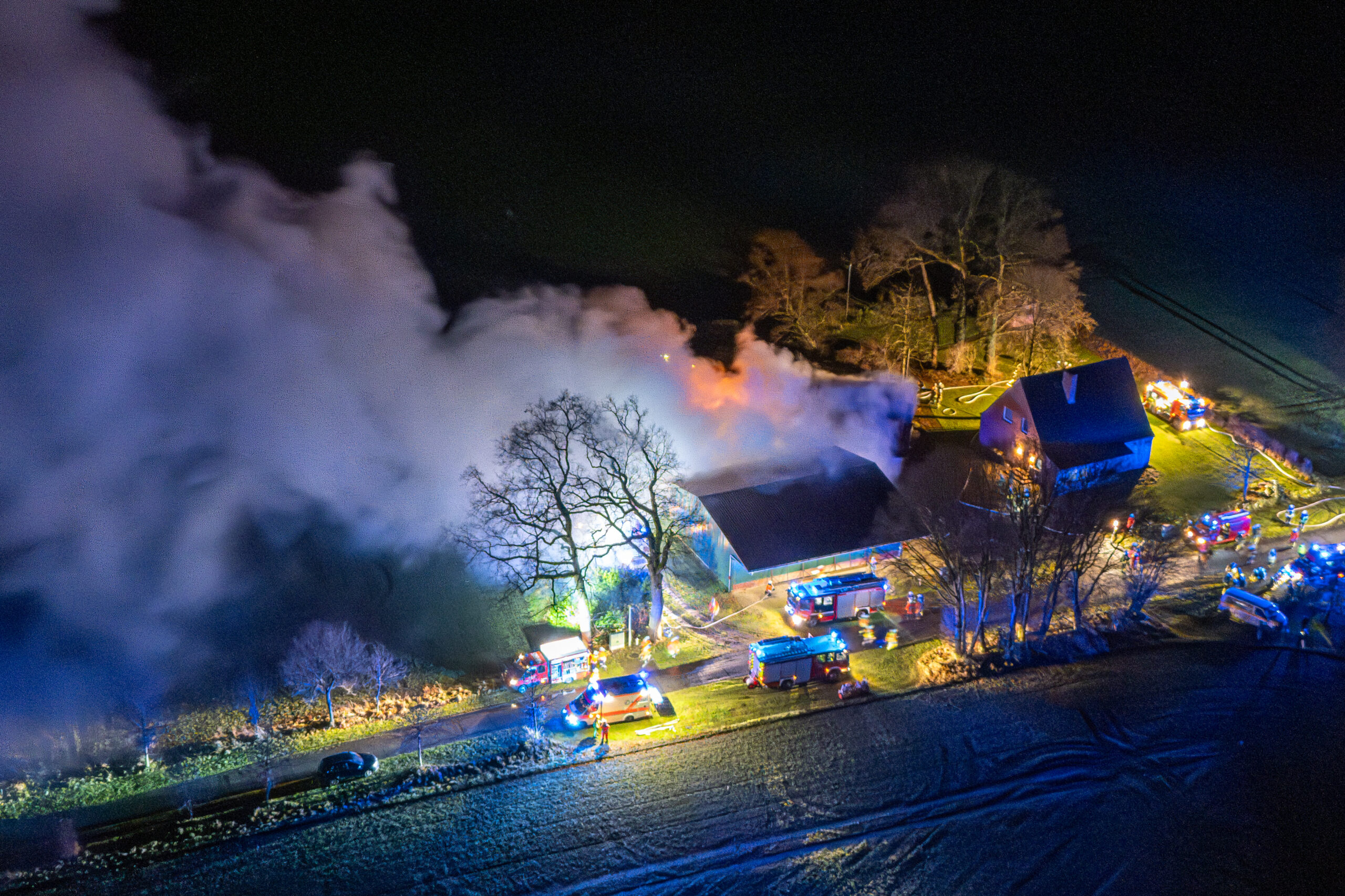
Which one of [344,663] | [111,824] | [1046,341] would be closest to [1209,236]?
[1046,341]

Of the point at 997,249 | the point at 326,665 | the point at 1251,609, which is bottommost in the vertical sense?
the point at 1251,609

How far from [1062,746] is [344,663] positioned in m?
18.3

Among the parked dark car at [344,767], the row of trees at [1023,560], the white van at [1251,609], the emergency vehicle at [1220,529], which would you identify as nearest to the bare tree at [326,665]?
the parked dark car at [344,767]

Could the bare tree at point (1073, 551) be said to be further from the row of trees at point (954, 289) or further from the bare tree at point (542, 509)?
the row of trees at point (954, 289)

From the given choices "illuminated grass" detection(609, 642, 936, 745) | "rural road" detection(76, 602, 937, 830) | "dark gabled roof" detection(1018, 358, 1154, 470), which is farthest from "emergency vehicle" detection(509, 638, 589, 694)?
"dark gabled roof" detection(1018, 358, 1154, 470)

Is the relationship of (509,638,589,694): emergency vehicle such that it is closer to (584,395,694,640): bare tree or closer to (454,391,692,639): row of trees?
(454,391,692,639): row of trees

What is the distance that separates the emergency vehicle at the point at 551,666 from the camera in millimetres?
23484

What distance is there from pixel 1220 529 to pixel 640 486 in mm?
20207

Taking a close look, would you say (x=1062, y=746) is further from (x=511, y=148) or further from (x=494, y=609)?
(x=511, y=148)

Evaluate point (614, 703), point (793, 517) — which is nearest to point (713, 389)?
point (793, 517)

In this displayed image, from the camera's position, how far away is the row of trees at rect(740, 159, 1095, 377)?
41.0 meters

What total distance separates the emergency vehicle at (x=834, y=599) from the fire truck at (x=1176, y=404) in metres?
20.1

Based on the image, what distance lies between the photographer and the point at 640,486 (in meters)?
27.4

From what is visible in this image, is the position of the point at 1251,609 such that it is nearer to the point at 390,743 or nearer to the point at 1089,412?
the point at 1089,412
